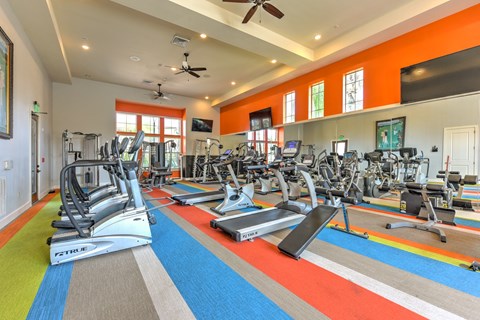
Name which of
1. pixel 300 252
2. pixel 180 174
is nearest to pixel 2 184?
pixel 300 252

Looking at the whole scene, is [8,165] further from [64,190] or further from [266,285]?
[266,285]

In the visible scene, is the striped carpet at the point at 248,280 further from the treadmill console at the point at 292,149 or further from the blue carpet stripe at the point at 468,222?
the treadmill console at the point at 292,149

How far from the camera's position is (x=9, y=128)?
11.9 feet

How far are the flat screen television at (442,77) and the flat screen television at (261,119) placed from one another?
4.52 metres

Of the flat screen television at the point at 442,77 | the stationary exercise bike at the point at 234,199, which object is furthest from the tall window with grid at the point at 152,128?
the flat screen television at the point at 442,77

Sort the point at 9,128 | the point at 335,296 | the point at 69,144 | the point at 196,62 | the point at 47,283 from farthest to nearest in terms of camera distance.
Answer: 1. the point at 69,144
2. the point at 196,62
3. the point at 9,128
4. the point at 47,283
5. the point at 335,296

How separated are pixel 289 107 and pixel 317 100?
122 centimetres

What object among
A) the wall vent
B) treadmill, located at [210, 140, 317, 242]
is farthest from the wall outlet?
treadmill, located at [210, 140, 317, 242]

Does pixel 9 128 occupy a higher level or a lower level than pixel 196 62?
lower

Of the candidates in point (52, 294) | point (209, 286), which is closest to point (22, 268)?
point (52, 294)

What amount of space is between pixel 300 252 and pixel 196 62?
Answer: 687 centimetres

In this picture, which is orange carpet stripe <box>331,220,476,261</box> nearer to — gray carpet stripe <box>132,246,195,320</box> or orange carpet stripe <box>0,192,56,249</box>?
gray carpet stripe <box>132,246,195,320</box>

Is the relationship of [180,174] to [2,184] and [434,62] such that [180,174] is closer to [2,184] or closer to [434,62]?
[2,184]

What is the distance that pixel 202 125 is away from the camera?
1137 centimetres
